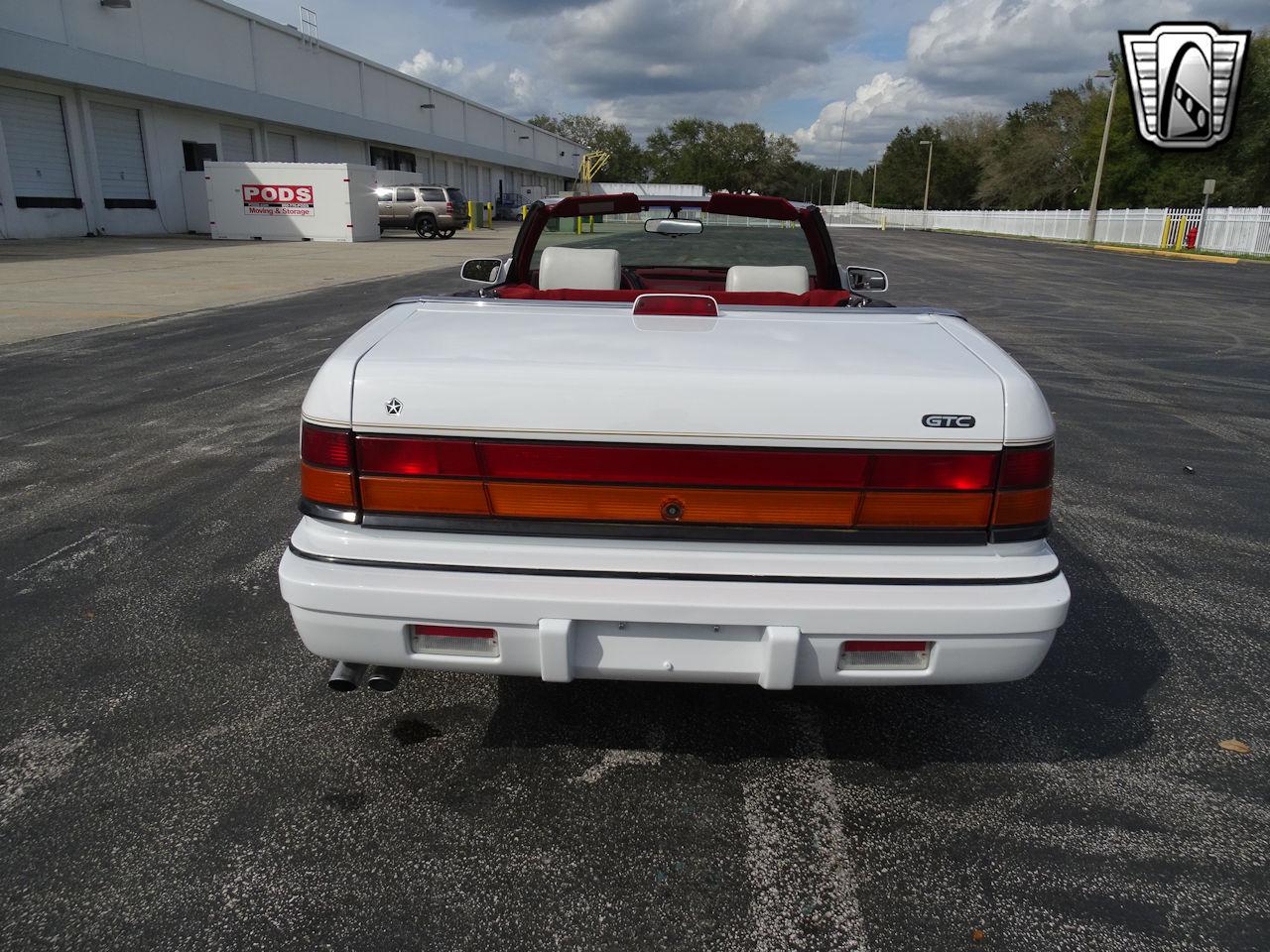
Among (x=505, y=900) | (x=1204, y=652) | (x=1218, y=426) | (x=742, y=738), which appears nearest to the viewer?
(x=505, y=900)

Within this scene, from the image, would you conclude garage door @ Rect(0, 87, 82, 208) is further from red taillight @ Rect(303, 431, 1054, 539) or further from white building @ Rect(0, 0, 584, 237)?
red taillight @ Rect(303, 431, 1054, 539)

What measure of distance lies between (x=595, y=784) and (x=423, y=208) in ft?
110

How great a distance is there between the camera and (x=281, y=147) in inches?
1420

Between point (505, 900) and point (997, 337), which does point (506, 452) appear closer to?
point (505, 900)

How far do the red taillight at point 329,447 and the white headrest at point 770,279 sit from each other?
193 cm

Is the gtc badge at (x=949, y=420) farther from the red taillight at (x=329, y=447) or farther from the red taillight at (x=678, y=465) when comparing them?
the red taillight at (x=329, y=447)

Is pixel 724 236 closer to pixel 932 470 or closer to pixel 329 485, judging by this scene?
pixel 932 470

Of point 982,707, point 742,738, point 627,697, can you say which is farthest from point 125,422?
point 982,707

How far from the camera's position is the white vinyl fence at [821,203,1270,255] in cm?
3378

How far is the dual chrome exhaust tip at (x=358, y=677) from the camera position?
2.32 metres

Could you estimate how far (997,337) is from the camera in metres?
11.1

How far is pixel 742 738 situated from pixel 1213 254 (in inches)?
1485

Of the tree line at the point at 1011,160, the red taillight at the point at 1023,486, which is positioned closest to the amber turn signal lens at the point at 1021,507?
the red taillight at the point at 1023,486

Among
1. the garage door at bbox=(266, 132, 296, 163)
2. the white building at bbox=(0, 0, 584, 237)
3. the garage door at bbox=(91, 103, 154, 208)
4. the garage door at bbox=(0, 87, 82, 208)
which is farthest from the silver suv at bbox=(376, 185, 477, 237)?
the garage door at bbox=(0, 87, 82, 208)
